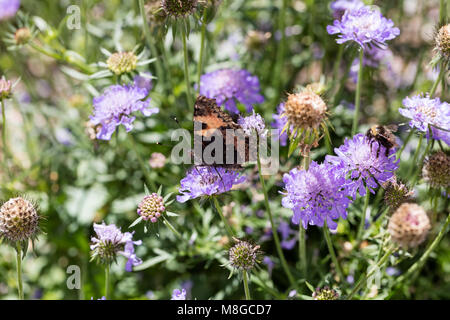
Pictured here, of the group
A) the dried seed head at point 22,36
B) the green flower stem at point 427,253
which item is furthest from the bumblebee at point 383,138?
the dried seed head at point 22,36

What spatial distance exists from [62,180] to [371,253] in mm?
2520

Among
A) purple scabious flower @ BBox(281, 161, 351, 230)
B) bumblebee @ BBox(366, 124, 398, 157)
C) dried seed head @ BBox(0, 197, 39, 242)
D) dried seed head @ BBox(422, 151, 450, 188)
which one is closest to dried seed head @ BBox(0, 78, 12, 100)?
dried seed head @ BBox(0, 197, 39, 242)

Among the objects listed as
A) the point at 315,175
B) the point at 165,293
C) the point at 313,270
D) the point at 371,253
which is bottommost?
the point at 165,293

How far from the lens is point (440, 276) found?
3211 mm

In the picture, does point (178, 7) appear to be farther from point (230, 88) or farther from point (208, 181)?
point (208, 181)

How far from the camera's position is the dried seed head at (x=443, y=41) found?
2244 millimetres

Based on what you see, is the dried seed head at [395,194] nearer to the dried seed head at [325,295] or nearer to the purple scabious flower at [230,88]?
the dried seed head at [325,295]

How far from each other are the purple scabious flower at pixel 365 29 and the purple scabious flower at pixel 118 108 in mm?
1104

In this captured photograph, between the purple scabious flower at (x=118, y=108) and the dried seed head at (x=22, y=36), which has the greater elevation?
the dried seed head at (x=22, y=36)

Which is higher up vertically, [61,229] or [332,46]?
[332,46]
